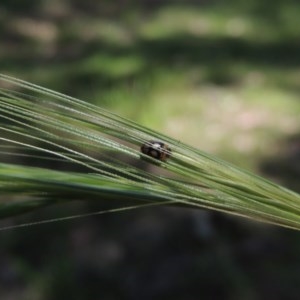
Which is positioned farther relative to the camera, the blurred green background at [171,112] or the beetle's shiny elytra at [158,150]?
the blurred green background at [171,112]

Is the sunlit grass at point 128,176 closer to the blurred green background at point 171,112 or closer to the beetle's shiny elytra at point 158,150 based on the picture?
the beetle's shiny elytra at point 158,150

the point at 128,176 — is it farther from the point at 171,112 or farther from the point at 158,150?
the point at 171,112

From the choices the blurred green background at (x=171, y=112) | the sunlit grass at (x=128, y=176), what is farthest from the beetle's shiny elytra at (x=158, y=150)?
the blurred green background at (x=171, y=112)

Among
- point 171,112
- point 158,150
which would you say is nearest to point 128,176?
point 158,150

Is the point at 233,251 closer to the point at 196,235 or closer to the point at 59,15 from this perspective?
the point at 196,235

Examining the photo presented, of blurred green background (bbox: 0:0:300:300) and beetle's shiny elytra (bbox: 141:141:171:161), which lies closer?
beetle's shiny elytra (bbox: 141:141:171:161)

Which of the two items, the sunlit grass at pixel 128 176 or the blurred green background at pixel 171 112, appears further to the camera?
the blurred green background at pixel 171 112

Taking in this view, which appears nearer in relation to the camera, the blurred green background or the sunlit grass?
the sunlit grass

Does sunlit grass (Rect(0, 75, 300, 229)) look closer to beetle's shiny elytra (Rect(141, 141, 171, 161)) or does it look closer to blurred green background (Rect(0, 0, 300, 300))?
beetle's shiny elytra (Rect(141, 141, 171, 161))

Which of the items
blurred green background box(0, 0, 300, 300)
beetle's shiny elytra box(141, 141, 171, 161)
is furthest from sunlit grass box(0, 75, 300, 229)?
blurred green background box(0, 0, 300, 300)
